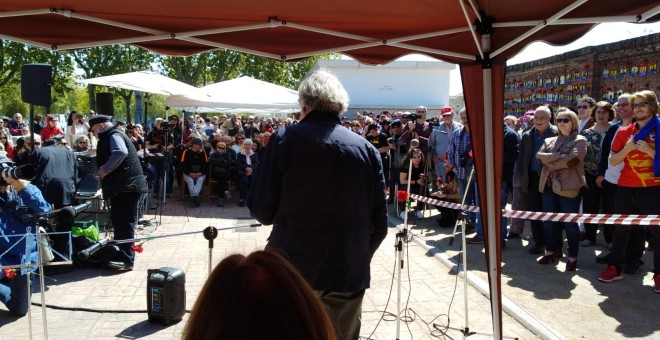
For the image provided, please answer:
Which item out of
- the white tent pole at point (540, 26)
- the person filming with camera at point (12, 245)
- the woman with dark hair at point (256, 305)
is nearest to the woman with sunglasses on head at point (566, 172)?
the white tent pole at point (540, 26)

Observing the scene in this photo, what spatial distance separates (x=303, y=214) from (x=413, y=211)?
25.6 feet

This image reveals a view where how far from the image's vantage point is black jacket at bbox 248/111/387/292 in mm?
2598

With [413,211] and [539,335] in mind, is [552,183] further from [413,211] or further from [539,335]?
[413,211]

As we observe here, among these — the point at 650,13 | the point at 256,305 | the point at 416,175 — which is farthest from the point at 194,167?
the point at 256,305

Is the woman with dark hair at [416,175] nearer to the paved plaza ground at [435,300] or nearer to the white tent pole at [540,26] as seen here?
the paved plaza ground at [435,300]

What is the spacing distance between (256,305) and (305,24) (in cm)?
295

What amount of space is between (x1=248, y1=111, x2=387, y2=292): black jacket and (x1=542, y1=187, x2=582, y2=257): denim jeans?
4165 millimetres

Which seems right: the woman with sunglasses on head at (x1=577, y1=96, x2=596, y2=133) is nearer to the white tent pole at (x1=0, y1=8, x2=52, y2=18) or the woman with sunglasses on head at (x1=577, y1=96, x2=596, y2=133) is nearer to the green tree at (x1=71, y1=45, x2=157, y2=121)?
the white tent pole at (x1=0, y1=8, x2=52, y2=18)

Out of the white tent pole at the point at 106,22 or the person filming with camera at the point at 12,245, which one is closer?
the white tent pole at the point at 106,22

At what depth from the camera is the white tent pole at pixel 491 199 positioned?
3.06m

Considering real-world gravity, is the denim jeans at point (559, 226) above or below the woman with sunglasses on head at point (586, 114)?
below

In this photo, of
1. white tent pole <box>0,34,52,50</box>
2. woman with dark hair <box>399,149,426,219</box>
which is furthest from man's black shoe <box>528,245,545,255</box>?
white tent pole <box>0,34,52,50</box>

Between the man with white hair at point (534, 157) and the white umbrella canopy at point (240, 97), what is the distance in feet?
23.9

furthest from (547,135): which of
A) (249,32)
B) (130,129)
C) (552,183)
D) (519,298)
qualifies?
(130,129)
